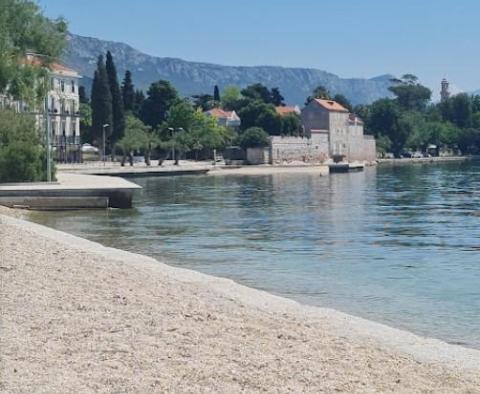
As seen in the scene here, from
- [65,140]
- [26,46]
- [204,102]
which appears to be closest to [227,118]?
[204,102]

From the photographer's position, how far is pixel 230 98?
175m

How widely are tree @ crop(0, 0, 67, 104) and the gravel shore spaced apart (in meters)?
23.5

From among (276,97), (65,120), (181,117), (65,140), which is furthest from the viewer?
(276,97)

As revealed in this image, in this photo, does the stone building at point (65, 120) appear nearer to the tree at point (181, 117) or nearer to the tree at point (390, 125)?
the tree at point (181, 117)

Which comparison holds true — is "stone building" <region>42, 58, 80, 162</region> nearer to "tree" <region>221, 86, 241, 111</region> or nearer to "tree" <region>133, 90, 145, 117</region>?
"tree" <region>133, 90, 145, 117</region>

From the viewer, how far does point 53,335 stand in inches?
379

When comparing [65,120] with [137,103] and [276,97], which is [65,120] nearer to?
[137,103]

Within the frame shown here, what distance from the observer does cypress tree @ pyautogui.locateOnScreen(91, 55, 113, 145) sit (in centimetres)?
9519

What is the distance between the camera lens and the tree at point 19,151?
44.3 m

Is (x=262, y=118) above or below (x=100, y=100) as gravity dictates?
below

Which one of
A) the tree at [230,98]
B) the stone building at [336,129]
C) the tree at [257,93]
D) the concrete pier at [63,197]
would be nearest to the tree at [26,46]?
the concrete pier at [63,197]

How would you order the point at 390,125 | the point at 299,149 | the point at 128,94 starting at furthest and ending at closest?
the point at 390,125 < the point at 299,149 < the point at 128,94

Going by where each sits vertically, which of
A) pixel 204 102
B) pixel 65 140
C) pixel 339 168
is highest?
pixel 204 102

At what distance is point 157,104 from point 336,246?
330ft
